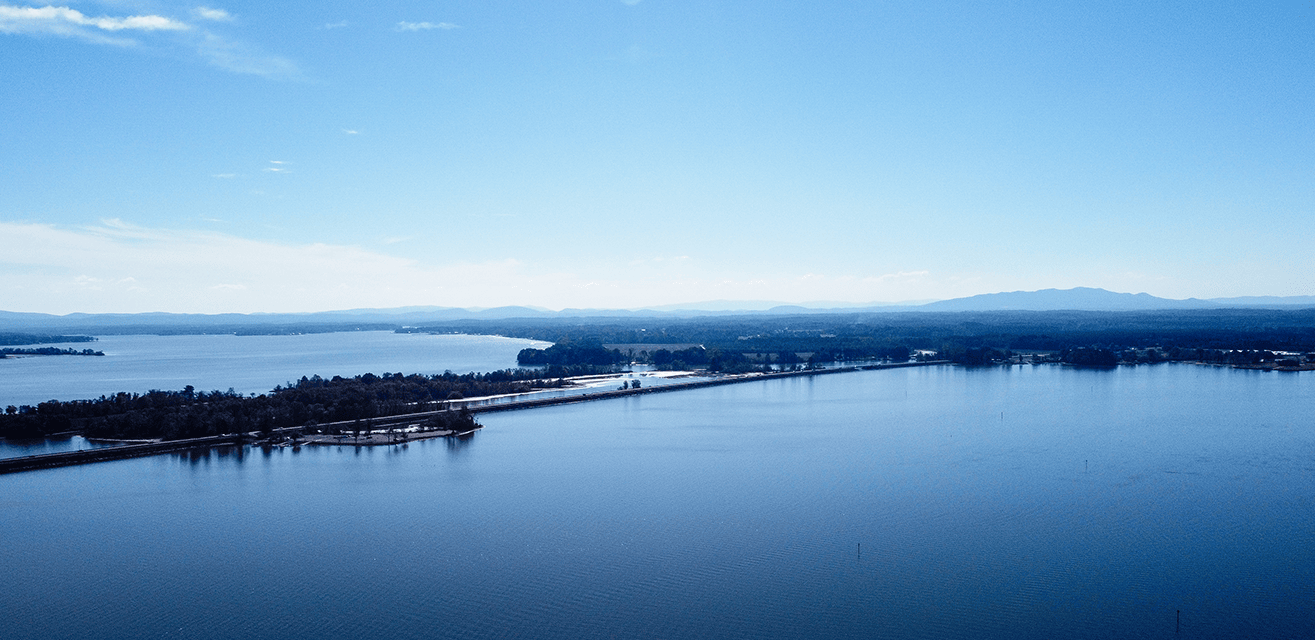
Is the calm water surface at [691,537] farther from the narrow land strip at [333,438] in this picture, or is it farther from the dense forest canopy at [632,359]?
the dense forest canopy at [632,359]

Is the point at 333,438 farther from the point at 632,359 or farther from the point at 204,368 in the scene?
the point at 204,368

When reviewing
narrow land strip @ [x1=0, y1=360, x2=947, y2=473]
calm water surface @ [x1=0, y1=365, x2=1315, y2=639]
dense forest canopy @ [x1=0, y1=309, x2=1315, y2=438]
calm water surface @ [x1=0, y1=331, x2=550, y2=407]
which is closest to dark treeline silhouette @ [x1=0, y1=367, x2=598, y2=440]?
dense forest canopy @ [x1=0, y1=309, x2=1315, y2=438]

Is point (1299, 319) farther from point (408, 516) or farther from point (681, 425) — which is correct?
point (408, 516)

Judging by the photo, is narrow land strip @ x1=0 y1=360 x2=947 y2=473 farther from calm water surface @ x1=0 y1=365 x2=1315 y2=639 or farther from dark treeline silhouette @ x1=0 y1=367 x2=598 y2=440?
calm water surface @ x1=0 y1=365 x2=1315 y2=639

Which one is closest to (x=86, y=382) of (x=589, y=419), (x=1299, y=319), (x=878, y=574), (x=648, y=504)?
(x=589, y=419)

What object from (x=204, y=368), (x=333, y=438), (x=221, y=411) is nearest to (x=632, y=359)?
(x=204, y=368)

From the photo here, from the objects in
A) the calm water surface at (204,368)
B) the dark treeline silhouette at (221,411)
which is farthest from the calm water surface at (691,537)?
the calm water surface at (204,368)
